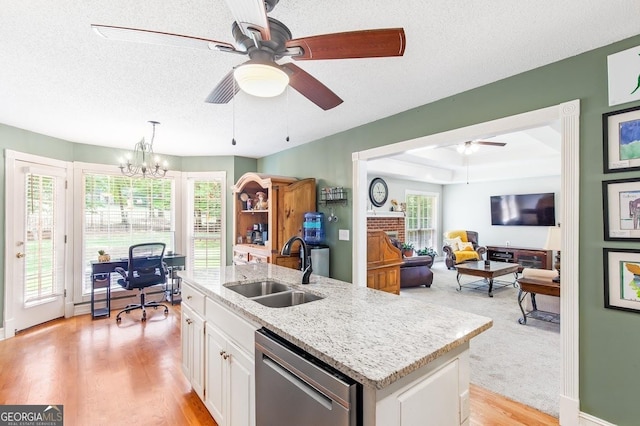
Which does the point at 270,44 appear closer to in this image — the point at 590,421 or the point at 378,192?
the point at 590,421

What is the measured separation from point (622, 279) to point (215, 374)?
266cm

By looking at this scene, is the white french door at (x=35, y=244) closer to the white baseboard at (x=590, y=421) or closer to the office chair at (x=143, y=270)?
the office chair at (x=143, y=270)

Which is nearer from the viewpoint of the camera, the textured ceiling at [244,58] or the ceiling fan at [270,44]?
the ceiling fan at [270,44]

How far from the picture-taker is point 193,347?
2312 mm

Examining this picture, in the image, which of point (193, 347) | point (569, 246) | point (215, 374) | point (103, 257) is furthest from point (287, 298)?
point (103, 257)

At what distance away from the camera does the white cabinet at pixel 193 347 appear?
217 centimetres

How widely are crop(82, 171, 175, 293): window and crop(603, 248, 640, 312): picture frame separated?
17.9 ft

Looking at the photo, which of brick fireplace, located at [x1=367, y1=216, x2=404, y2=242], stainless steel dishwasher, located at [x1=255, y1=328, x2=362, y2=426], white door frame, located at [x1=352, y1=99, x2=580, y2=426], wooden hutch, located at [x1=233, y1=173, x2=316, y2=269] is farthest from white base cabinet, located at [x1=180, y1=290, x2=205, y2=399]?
brick fireplace, located at [x1=367, y1=216, x2=404, y2=242]

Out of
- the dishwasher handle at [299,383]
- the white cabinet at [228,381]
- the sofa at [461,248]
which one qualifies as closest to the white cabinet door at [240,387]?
the white cabinet at [228,381]

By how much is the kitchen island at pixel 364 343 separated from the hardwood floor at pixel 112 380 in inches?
14.4

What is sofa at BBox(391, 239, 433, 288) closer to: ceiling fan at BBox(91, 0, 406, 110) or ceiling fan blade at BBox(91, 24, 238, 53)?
ceiling fan at BBox(91, 0, 406, 110)

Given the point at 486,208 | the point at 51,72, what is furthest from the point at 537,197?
the point at 51,72

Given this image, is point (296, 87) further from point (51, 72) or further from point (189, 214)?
point (189, 214)

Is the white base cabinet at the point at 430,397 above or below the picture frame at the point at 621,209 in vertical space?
below
